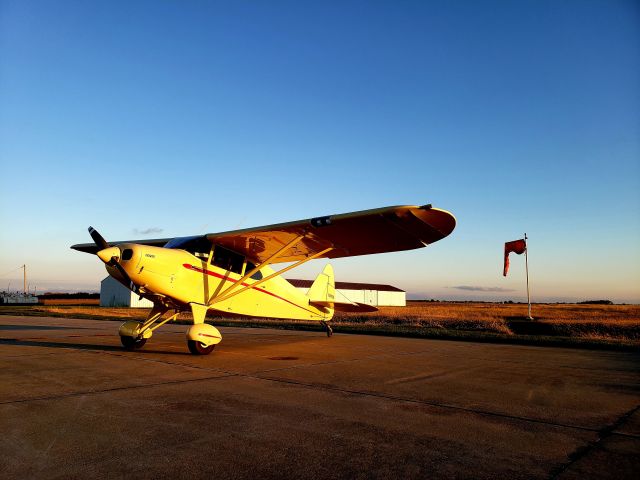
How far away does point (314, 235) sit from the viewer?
35.0ft

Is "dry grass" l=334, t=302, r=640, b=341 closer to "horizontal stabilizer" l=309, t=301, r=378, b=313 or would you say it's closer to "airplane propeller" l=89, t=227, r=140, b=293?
"horizontal stabilizer" l=309, t=301, r=378, b=313

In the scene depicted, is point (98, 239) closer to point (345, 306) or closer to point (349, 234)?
point (349, 234)

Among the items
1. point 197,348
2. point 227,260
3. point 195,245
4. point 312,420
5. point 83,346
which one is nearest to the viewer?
point 312,420

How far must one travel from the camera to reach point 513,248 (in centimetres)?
2766

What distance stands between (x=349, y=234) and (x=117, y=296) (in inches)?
2225

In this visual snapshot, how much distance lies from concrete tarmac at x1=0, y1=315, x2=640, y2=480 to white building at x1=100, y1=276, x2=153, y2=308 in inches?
2029

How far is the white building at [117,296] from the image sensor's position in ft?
183

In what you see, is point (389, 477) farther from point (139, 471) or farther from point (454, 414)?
point (454, 414)

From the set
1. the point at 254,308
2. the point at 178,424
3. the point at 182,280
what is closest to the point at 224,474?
the point at 178,424

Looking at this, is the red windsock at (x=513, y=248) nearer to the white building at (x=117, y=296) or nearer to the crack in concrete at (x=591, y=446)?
the crack in concrete at (x=591, y=446)

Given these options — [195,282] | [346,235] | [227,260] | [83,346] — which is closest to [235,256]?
[227,260]

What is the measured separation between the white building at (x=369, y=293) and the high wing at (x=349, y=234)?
5175 cm

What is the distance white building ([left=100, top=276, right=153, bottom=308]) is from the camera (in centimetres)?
5591

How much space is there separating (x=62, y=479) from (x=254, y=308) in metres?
9.25
